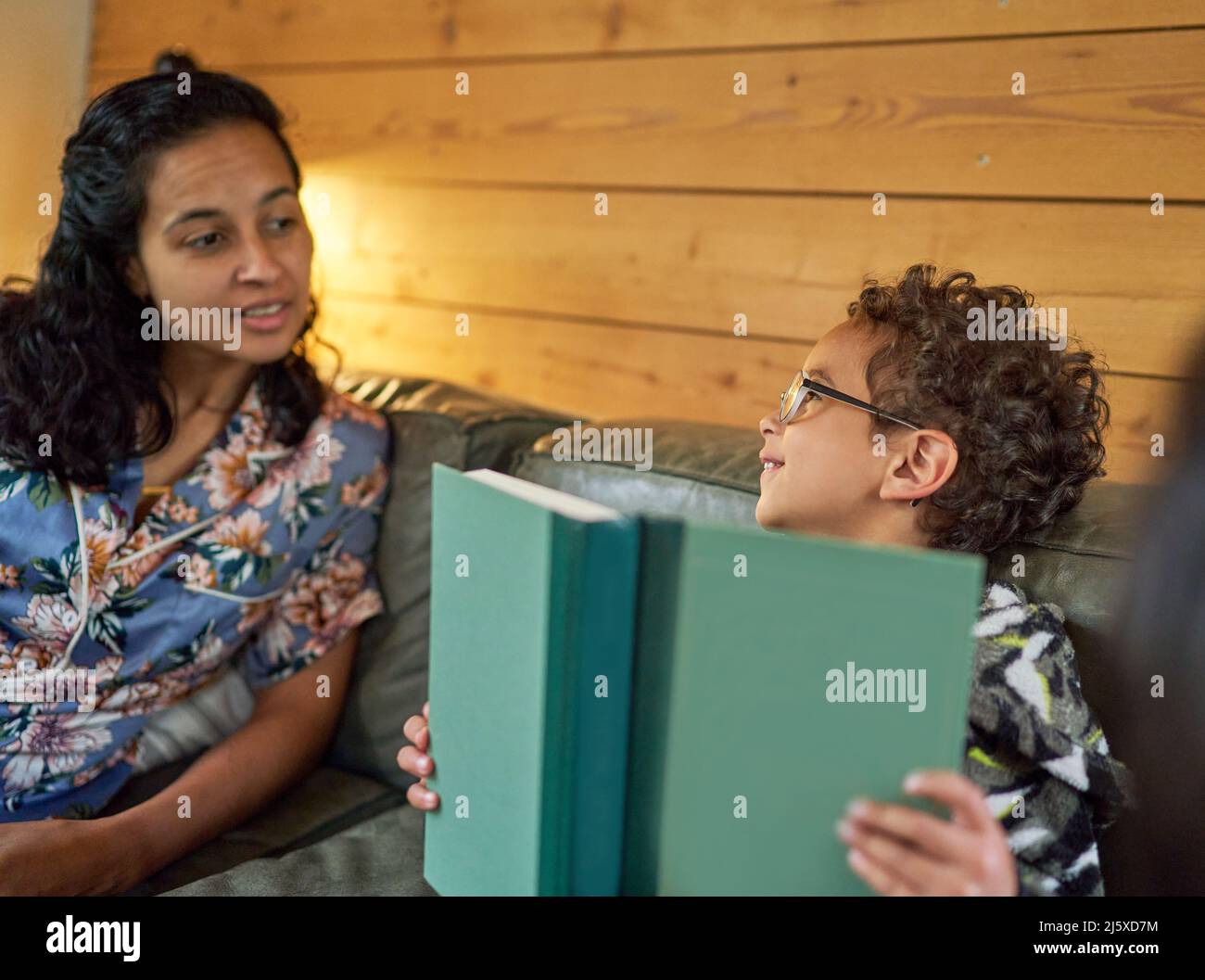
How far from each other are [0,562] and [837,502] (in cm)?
94

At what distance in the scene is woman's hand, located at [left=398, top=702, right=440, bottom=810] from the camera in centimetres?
92

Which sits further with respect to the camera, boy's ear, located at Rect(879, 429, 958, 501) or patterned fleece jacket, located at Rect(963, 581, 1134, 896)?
boy's ear, located at Rect(879, 429, 958, 501)

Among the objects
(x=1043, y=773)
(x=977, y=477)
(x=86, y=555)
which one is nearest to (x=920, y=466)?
(x=977, y=477)

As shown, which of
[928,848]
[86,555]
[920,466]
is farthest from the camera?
[86,555]

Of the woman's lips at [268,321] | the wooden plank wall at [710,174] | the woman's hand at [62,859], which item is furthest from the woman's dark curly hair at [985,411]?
the woman's hand at [62,859]

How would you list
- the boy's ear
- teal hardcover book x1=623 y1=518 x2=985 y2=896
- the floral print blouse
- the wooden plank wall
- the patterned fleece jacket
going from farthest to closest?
1. the wooden plank wall
2. the floral print blouse
3. the boy's ear
4. the patterned fleece jacket
5. teal hardcover book x1=623 y1=518 x2=985 y2=896

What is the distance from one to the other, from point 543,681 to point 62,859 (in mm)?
722

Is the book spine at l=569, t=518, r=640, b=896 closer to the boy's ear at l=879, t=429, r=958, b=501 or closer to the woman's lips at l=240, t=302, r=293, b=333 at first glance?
the boy's ear at l=879, t=429, r=958, b=501

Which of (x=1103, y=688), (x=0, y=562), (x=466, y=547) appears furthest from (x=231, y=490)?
(x=1103, y=688)

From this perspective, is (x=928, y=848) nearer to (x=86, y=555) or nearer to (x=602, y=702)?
(x=602, y=702)

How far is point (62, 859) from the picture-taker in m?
1.13

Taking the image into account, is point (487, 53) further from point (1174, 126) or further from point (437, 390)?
point (1174, 126)

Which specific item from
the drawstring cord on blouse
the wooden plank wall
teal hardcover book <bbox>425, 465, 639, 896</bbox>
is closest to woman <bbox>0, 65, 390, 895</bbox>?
the drawstring cord on blouse
